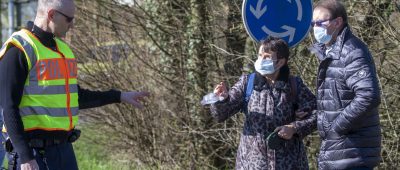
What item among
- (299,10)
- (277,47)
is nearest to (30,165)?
(277,47)

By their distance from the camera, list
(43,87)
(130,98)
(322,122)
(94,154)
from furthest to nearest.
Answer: (94,154) → (130,98) → (322,122) → (43,87)

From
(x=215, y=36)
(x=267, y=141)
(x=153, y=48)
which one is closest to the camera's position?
(x=267, y=141)

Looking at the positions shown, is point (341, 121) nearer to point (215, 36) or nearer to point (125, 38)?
point (215, 36)

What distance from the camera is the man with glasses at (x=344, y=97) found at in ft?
14.8

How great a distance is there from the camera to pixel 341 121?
4582 mm

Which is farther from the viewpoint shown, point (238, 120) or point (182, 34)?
point (182, 34)

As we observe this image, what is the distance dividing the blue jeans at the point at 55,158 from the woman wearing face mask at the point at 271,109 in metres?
0.98

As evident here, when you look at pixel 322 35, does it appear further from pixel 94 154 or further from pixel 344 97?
pixel 94 154

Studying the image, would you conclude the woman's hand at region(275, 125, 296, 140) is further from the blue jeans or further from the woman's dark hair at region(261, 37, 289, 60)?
the blue jeans

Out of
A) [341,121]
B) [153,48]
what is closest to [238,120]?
[153,48]

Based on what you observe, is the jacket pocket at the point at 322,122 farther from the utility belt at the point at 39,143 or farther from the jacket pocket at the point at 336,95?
the utility belt at the point at 39,143

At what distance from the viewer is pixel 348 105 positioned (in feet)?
15.0

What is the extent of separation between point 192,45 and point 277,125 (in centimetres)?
335

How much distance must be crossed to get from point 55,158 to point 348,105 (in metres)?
1.77
